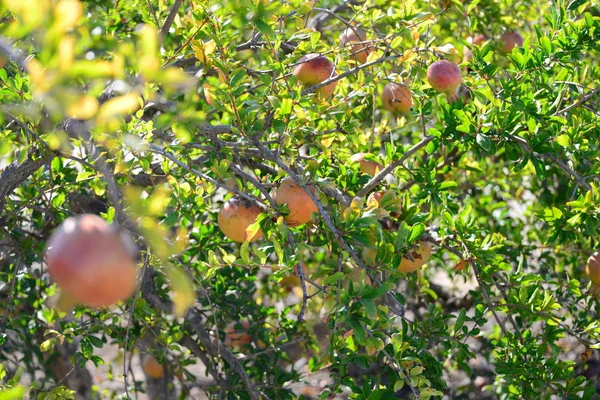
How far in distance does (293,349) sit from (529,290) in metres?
2.17

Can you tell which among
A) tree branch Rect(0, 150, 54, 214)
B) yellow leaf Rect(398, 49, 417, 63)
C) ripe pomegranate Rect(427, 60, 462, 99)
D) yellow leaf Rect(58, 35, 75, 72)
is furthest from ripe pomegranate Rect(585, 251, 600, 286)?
yellow leaf Rect(58, 35, 75, 72)

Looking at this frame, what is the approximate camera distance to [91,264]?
97cm

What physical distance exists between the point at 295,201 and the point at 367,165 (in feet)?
2.03

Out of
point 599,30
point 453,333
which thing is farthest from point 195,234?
point 599,30

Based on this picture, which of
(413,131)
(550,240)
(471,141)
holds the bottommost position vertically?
(550,240)

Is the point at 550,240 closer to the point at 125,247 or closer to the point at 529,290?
Result: the point at 529,290

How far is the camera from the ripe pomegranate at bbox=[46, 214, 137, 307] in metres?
0.97

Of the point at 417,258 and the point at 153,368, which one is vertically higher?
the point at 153,368

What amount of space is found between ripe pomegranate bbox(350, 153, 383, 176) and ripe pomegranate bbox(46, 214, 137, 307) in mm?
1365

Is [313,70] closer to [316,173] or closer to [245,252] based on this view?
[316,173]

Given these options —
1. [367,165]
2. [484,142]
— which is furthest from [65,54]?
[367,165]

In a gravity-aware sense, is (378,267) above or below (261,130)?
below

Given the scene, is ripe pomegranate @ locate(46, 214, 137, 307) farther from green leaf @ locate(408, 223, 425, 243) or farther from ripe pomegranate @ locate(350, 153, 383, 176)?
ripe pomegranate @ locate(350, 153, 383, 176)

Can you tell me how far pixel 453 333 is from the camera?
2.08 m
